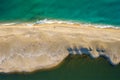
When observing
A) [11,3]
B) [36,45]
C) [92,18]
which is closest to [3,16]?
[11,3]

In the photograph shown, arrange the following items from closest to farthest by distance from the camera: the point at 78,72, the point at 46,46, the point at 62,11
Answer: the point at 78,72 → the point at 46,46 → the point at 62,11

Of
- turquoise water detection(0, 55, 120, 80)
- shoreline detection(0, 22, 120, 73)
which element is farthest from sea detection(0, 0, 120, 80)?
turquoise water detection(0, 55, 120, 80)

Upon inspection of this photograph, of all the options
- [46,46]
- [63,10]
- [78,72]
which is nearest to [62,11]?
[63,10]

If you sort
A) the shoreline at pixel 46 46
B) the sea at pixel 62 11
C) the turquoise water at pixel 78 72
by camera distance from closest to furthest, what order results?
the turquoise water at pixel 78 72, the shoreline at pixel 46 46, the sea at pixel 62 11

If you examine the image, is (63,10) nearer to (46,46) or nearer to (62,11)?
(62,11)

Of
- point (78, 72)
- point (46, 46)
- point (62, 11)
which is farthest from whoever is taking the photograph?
point (62, 11)

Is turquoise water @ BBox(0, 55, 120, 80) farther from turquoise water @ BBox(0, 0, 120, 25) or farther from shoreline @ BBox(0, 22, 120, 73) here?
turquoise water @ BBox(0, 0, 120, 25)

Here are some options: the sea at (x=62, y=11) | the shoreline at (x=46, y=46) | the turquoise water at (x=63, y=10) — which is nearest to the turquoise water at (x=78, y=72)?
the shoreline at (x=46, y=46)

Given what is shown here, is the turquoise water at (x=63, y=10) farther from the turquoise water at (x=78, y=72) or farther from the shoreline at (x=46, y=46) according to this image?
the turquoise water at (x=78, y=72)
